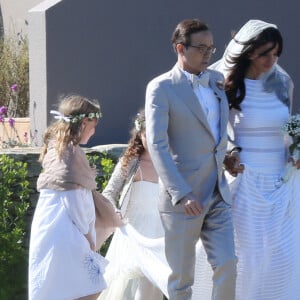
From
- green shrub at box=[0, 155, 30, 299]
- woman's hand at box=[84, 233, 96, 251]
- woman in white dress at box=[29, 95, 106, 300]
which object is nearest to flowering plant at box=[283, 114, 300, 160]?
woman in white dress at box=[29, 95, 106, 300]

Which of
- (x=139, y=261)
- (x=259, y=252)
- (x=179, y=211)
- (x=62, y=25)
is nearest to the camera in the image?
(x=179, y=211)

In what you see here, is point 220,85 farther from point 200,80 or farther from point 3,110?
point 3,110

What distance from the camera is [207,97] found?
5500 mm

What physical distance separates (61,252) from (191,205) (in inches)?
36.5

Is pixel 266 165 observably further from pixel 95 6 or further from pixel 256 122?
pixel 95 6

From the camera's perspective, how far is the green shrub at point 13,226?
22.4 ft

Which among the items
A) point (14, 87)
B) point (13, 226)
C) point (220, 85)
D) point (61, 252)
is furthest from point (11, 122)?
point (220, 85)

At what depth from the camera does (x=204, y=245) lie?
5508mm

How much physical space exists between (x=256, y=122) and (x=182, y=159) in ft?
1.86

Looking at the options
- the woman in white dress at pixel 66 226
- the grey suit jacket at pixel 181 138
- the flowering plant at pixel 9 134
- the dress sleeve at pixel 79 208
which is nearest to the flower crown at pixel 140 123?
the woman in white dress at pixel 66 226

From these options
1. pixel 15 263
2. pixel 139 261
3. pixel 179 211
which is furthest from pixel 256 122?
pixel 15 263

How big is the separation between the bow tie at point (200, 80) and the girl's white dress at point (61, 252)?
38.2 inches

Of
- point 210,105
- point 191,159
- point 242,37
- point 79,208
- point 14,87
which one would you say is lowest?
point 79,208

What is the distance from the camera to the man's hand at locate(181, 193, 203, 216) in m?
5.27
